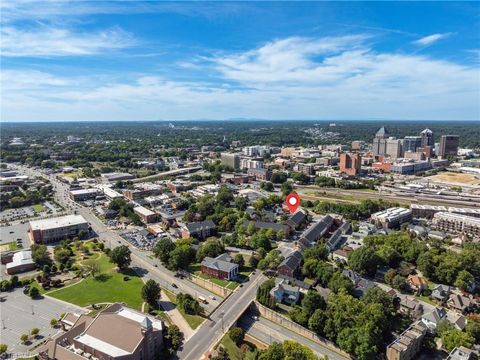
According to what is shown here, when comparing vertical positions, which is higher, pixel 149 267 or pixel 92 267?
pixel 92 267

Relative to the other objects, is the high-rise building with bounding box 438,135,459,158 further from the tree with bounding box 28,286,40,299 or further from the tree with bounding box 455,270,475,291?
the tree with bounding box 28,286,40,299

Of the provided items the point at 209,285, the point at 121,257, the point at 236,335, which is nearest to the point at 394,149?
the point at 209,285

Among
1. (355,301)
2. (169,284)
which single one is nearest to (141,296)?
(169,284)

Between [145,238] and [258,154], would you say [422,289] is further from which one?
[258,154]

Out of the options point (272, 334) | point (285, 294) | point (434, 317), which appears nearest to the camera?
point (272, 334)

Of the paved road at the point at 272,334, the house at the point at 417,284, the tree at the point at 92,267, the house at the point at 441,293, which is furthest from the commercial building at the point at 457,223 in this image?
the tree at the point at 92,267

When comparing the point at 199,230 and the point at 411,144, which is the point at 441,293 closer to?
the point at 199,230
